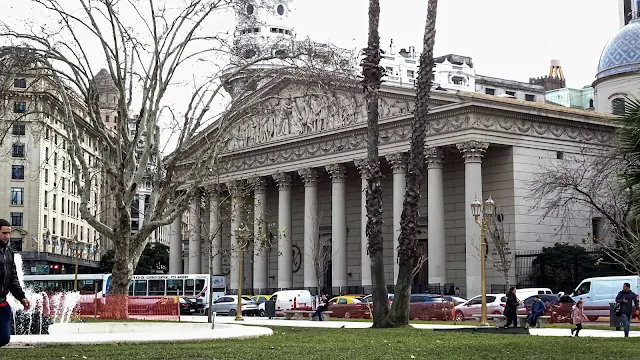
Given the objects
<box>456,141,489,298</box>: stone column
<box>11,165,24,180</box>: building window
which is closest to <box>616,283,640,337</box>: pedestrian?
<box>456,141,489,298</box>: stone column

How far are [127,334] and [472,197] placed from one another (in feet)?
118

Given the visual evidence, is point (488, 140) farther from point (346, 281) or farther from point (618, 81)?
point (618, 81)

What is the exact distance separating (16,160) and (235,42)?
238ft

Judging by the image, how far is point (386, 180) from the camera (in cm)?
6925

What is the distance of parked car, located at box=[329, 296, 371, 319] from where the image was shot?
50812 millimetres

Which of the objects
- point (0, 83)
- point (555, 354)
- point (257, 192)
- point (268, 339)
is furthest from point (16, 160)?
point (555, 354)

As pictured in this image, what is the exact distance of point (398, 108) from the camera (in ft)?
203

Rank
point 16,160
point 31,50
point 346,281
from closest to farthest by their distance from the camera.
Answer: point 31,50
point 346,281
point 16,160

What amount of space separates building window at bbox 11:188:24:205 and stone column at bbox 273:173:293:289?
39.2 metres

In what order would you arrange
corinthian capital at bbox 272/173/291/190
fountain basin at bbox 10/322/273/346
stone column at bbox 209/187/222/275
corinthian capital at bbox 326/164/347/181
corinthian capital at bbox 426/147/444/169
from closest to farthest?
1. fountain basin at bbox 10/322/273/346
2. corinthian capital at bbox 426/147/444/169
3. corinthian capital at bbox 326/164/347/181
4. corinthian capital at bbox 272/173/291/190
5. stone column at bbox 209/187/222/275

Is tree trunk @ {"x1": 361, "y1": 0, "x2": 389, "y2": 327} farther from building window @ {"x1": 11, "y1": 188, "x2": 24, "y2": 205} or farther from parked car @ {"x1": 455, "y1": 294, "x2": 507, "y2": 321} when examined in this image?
building window @ {"x1": 11, "y1": 188, "x2": 24, "y2": 205}

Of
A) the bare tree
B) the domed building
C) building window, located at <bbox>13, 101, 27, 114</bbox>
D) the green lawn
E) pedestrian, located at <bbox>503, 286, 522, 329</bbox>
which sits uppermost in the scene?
the domed building

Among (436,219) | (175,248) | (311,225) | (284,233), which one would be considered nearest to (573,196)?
(436,219)

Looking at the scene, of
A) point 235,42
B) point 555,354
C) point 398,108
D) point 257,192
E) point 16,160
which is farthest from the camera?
point 16,160
